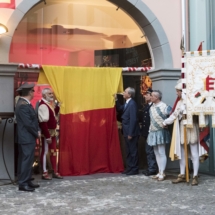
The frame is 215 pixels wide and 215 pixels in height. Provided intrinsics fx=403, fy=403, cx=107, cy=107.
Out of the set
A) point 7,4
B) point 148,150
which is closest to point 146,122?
point 148,150

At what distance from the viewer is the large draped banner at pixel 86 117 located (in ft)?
24.2

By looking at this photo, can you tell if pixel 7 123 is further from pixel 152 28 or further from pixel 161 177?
pixel 152 28

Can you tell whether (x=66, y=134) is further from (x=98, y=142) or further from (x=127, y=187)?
(x=127, y=187)

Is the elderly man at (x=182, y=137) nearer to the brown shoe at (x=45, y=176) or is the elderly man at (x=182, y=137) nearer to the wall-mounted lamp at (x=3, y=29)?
Result: the brown shoe at (x=45, y=176)

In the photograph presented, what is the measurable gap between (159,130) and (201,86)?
1.10 metres

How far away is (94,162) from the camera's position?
766 centimetres

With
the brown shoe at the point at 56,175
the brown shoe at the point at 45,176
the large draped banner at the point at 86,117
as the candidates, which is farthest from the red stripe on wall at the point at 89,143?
the brown shoe at the point at 45,176

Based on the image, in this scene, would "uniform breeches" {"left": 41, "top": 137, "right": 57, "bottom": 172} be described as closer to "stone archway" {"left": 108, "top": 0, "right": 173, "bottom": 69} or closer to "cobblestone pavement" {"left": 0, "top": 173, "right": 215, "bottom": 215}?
"cobblestone pavement" {"left": 0, "top": 173, "right": 215, "bottom": 215}

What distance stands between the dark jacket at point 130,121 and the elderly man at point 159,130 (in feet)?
1.34

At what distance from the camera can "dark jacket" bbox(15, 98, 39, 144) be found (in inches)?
236

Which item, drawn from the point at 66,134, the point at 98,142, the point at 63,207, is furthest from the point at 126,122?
the point at 63,207

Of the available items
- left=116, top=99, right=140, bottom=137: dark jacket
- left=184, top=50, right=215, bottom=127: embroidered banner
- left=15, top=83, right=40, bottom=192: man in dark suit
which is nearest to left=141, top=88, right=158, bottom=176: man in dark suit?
left=116, top=99, right=140, bottom=137: dark jacket

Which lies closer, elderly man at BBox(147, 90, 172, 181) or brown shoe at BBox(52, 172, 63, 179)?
elderly man at BBox(147, 90, 172, 181)

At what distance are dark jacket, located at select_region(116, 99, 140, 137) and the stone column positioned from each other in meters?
2.06
